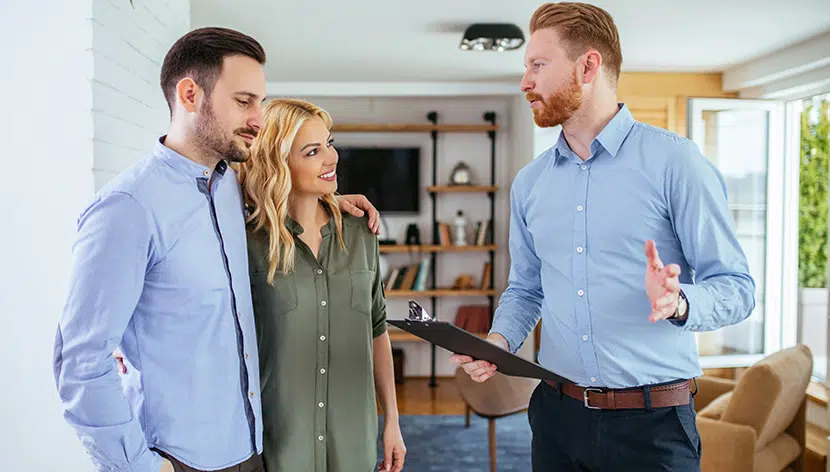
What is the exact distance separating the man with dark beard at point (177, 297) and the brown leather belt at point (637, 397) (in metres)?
0.75

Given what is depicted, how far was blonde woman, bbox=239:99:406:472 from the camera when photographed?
1.74 meters

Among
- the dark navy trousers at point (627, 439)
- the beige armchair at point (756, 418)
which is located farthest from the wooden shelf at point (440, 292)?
the dark navy trousers at point (627, 439)

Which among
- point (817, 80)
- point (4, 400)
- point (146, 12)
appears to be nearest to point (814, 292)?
point (817, 80)

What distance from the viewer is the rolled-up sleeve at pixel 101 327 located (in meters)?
1.33

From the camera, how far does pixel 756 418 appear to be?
321 centimetres

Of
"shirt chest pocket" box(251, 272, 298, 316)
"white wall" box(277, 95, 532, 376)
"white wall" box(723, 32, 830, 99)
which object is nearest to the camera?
"shirt chest pocket" box(251, 272, 298, 316)

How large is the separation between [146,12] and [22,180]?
33.1 inches

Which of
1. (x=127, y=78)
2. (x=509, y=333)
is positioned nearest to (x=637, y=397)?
(x=509, y=333)

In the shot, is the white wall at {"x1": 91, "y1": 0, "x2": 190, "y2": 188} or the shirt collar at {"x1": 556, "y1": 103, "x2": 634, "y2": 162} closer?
the shirt collar at {"x1": 556, "y1": 103, "x2": 634, "y2": 162}

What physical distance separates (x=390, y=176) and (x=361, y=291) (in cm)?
530

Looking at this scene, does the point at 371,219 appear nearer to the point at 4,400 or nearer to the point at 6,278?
the point at 6,278

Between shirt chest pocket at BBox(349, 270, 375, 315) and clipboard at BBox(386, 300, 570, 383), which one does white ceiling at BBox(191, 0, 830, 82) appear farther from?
clipboard at BBox(386, 300, 570, 383)

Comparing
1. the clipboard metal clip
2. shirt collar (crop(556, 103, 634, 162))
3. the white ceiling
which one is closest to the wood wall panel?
the white ceiling

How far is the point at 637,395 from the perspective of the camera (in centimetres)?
154
